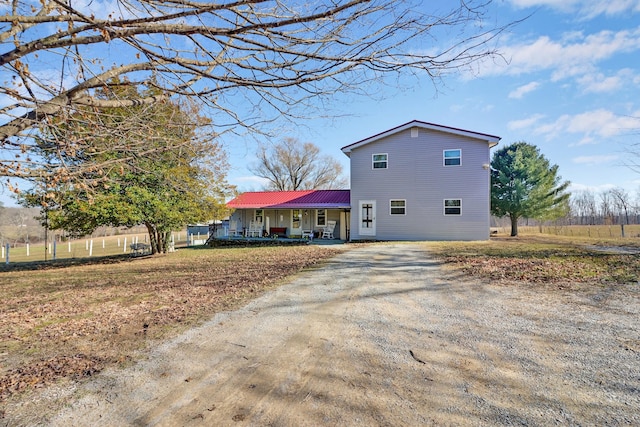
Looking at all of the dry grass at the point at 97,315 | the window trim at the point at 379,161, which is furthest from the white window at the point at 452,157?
the dry grass at the point at 97,315

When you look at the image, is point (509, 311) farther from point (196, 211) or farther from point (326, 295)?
point (196, 211)

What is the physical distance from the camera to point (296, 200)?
2177 centimetres

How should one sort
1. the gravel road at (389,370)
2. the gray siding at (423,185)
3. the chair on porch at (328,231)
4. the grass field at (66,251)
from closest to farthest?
the gravel road at (389,370) → the gray siding at (423,185) → the chair on porch at (328,231) → the grass field at (66,251)

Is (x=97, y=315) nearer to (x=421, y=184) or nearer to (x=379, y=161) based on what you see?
(x=379, y=161)

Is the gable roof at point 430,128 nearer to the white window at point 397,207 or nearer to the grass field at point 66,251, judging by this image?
the white window at point 397,207

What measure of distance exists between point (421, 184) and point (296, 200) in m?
8.61

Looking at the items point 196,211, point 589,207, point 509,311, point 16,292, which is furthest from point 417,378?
point 589,207

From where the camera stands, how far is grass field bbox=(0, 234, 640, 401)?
3.11 meters

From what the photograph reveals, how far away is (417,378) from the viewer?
2.63m

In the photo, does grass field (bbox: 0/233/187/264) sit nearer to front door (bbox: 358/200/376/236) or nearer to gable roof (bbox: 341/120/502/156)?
front door (bbox: 358/200/376/236)

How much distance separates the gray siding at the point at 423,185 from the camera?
54.0ft

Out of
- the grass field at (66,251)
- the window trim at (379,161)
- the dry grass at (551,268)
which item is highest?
the window trim at (379,161)

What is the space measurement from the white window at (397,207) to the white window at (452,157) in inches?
121

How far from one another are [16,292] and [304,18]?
889 cm
